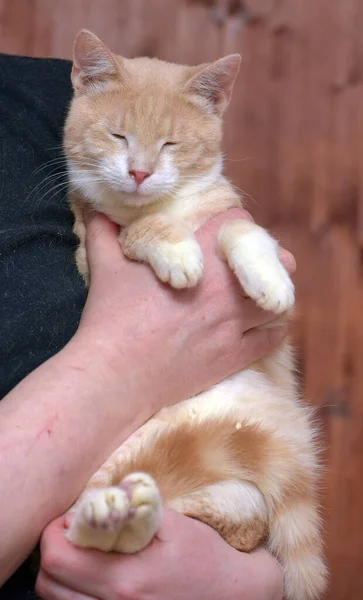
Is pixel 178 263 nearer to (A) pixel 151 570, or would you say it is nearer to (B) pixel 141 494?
(B) pixel 141 494

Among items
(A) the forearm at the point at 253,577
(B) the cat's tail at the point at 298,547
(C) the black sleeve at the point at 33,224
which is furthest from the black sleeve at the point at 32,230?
(B) the cat's tail at the point at 298,547

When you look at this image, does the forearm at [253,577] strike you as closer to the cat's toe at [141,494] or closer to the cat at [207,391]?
the cat at [207,391]

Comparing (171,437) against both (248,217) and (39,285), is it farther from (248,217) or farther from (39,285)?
(248,217)

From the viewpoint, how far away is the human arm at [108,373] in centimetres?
93

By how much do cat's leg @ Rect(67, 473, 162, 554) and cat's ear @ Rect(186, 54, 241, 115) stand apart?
0.93 metres

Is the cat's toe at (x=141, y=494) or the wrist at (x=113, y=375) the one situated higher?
the wrist at (x=113, y=375)

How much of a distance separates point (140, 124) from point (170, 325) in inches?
19.5

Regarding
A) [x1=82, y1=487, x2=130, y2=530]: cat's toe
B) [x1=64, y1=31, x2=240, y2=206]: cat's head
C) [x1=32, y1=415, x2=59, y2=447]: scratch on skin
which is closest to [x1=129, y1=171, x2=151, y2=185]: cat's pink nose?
[x1=64, y1=31, x2=240, y2=206]: cat's head

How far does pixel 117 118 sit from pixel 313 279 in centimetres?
86

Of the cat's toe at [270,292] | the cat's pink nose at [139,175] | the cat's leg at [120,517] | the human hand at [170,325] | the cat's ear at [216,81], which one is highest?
the cat's ear at [216,81]

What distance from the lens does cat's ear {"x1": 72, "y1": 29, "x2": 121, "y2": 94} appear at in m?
1.35

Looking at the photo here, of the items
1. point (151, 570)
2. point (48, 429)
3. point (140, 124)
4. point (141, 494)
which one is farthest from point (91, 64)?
point (151, 570)

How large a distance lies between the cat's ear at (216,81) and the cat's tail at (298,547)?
94cm

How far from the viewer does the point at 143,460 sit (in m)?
1.06
